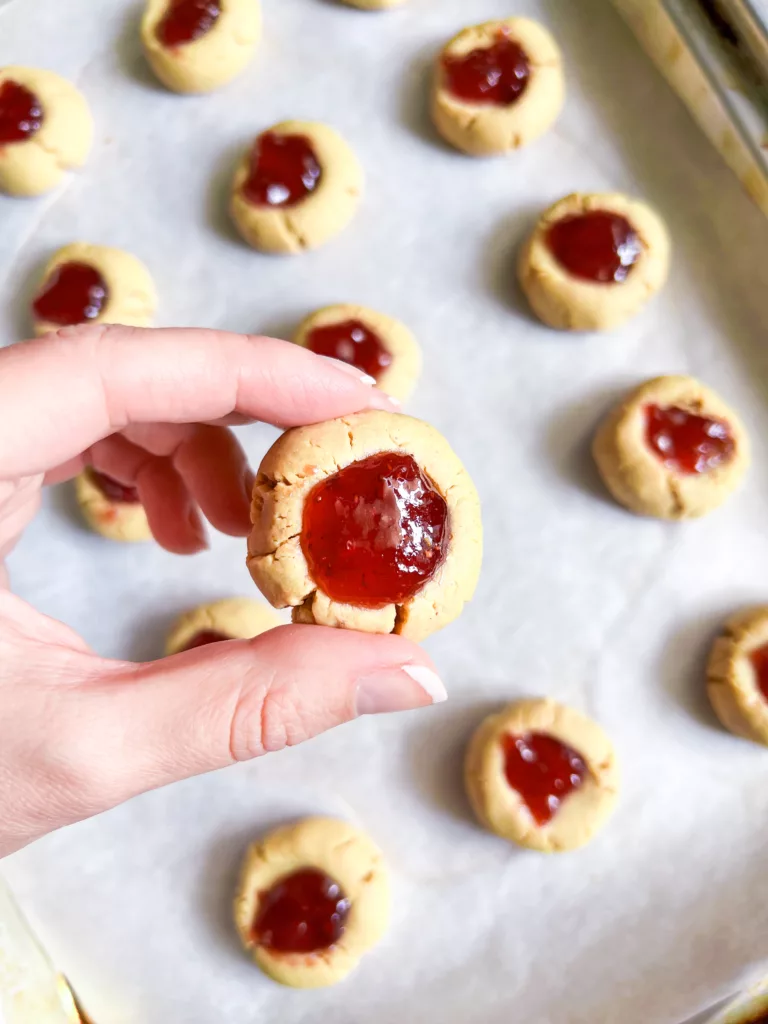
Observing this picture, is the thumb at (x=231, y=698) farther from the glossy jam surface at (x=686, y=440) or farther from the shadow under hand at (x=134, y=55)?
the shadow under hand at (x=134, y=55)

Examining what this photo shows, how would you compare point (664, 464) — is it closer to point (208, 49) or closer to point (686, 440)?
point (686, 440)

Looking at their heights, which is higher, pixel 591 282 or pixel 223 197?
pixel 223 197

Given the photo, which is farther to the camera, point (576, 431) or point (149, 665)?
point (576, 431)

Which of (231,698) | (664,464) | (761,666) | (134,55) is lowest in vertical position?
(761,666)

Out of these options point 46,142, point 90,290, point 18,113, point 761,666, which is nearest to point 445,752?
point 761,666

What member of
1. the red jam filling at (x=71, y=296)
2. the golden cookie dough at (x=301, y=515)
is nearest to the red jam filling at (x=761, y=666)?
the golden cookie dough at (x=301, y=515)

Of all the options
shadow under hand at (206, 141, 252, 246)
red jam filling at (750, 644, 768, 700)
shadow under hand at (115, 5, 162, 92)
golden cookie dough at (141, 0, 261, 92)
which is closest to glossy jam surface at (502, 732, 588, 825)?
red jam filling at (750, 644, 768, 700)
